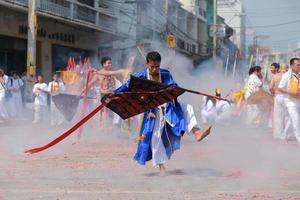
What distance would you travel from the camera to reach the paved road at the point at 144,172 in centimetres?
593

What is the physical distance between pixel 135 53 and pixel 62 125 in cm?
276

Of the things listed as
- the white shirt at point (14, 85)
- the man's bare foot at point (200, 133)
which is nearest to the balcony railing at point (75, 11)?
the white shirt at point (14, 85)

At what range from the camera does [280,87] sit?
34.4ft

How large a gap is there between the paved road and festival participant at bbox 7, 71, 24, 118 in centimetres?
634

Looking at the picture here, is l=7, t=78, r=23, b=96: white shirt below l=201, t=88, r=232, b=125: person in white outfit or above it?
above

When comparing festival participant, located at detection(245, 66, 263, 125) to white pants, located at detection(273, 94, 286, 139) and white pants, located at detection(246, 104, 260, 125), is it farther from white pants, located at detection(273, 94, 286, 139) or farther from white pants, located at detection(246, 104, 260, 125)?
white pants, located at detection(273, 94, 286, 139)

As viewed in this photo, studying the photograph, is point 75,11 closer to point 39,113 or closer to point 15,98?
point 15,98

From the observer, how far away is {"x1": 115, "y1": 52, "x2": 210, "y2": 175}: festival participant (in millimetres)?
6973

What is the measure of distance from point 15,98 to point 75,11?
7.49 metres

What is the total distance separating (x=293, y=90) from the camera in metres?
10.4

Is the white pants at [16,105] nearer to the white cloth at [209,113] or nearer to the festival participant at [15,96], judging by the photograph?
the festival participant at [15,96]

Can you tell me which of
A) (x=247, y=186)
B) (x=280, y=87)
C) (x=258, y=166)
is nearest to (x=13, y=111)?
(x=280, y=87)

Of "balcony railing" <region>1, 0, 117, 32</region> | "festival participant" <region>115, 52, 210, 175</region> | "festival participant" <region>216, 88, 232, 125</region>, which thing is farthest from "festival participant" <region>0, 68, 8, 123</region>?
"festival participant" <region>115, 52, 210, 175</region>

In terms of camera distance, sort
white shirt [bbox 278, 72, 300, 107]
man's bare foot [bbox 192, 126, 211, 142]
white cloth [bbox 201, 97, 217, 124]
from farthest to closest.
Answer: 1. white cloth [bbox 201, 97, 217, 124]
2. white shirt [bbox 278, 72, 300, 107]
3. man's bare foot [bbox 192, 126, 211, 142]
